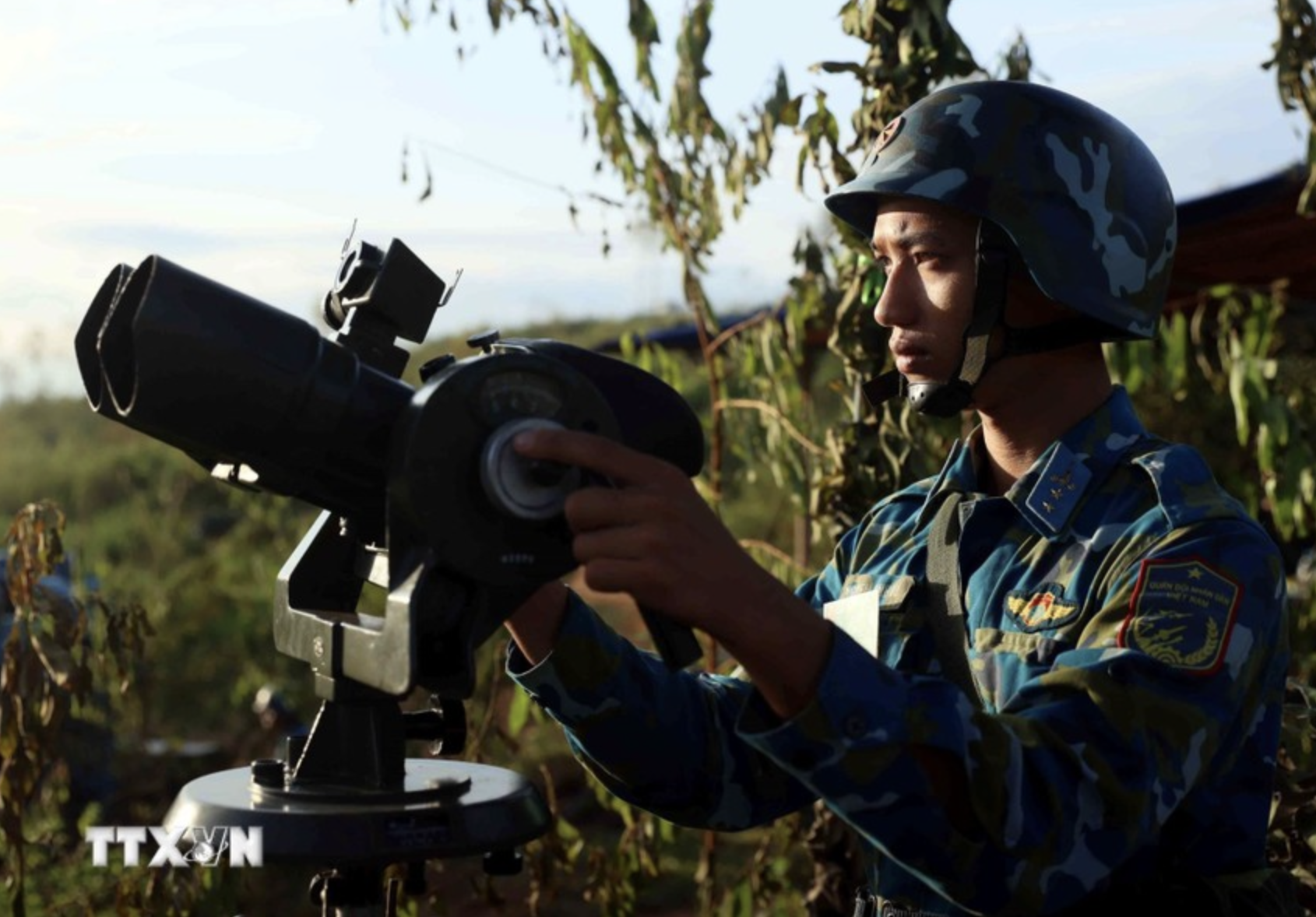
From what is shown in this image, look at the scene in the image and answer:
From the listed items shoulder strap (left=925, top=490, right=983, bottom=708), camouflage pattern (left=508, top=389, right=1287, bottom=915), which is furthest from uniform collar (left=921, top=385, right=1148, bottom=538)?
shoulder strap (left=925, top=490, right=983, bottom=708)

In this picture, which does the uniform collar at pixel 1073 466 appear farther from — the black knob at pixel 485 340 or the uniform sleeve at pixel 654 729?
the black knob at pixel 485 340

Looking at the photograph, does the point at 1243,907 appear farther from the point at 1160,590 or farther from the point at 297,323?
the point at 297,323

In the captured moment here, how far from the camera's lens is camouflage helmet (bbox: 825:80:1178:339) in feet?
7.83

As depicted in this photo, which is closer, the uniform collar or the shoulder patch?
the shoulder patch

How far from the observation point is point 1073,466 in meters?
2.25

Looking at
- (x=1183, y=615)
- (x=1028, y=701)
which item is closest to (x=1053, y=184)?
(x=1183, y=615)

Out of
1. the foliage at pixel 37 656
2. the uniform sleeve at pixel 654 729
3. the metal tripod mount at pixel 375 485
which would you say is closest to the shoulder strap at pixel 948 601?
the uniform sleeve at pixel 654 729

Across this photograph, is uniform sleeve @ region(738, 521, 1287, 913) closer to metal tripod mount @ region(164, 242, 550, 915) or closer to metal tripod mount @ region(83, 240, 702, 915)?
metal tripod mount @ region(83, 240, 702, 915)

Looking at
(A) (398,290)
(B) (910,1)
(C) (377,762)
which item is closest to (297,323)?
(A) (398,290)

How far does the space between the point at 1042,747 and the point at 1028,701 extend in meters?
0.10

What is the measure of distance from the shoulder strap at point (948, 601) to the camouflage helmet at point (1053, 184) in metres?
0.33

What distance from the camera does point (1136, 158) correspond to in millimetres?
2533

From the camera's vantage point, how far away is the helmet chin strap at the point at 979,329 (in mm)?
2324

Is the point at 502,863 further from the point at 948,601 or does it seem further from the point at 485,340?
the point at 948,601
